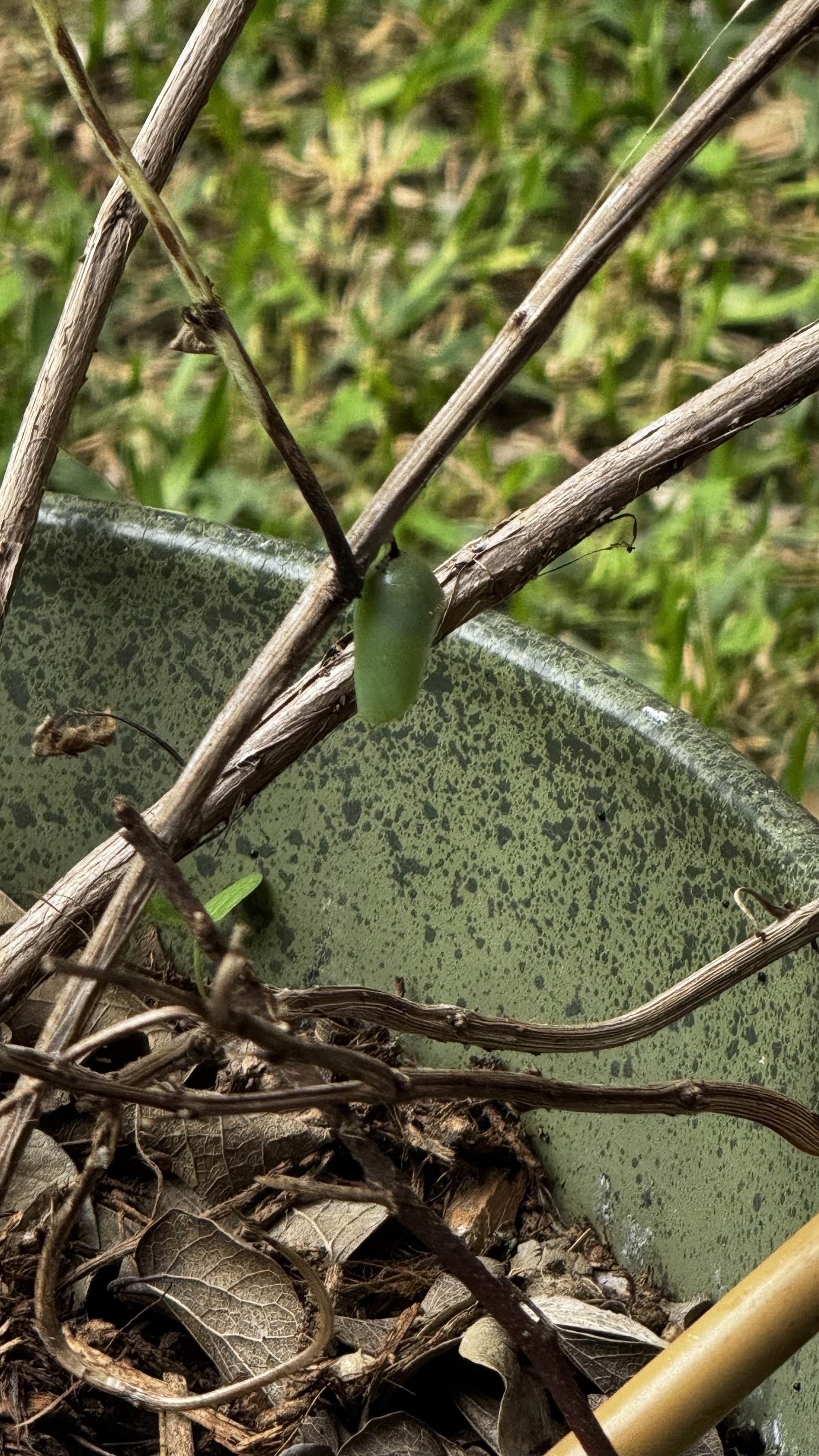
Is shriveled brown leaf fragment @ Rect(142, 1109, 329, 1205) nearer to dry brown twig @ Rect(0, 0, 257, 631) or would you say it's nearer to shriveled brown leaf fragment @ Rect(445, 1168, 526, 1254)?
shriveled brown leaf fragment @ Rect(445, 1168, 526, 1254)

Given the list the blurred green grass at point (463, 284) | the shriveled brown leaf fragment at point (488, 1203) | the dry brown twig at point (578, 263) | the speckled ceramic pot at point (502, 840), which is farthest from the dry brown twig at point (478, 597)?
the blurred green grass at point (463, 284)

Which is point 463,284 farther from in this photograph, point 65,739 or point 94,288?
point 65,739

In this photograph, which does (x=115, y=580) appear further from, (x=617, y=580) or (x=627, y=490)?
(x=617, y=580)

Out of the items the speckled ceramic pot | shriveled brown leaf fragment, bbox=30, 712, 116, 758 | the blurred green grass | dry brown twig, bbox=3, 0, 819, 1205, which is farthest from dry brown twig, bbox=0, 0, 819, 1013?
the blurred green grass

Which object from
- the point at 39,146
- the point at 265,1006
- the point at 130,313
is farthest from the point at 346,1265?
the point at 39,146

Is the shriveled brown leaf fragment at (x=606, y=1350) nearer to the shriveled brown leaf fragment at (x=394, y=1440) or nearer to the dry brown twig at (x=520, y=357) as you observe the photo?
the shriveled brown leaf fragment at (x=394, y=1440)

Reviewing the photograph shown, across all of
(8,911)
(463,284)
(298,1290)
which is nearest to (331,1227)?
(298,1290)
